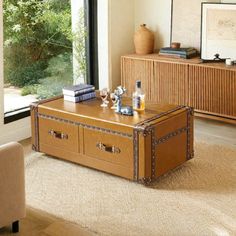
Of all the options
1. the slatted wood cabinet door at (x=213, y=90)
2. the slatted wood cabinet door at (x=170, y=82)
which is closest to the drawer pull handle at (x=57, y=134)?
the slatted wood cabinet door at (x=170, y=82)

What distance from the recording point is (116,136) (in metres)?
3.93

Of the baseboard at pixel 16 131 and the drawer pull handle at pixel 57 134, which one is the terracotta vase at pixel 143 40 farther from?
the drawer pull handle at pixel 57 134

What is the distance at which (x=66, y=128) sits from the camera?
424cm

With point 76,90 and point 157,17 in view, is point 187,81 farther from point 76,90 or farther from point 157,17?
point 76,90

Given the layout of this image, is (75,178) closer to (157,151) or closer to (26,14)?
(157,151)

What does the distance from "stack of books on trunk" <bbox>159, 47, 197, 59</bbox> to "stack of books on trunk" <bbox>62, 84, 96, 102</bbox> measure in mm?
1275

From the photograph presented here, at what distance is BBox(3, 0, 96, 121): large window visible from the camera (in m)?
5.00

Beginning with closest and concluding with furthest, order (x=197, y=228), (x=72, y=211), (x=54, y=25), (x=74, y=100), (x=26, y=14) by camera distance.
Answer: (x=197, y=228)
(x=72, y=211)
(x=74, y=100)
(x=26, y=14)
(x=54, y=25)

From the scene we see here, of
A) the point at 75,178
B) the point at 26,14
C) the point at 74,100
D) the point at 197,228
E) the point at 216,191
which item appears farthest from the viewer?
the point at 26,14

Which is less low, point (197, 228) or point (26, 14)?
point (26, 14)

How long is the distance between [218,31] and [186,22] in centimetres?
41

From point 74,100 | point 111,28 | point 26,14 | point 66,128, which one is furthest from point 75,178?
point 111,28

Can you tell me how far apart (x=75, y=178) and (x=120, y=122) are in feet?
1.77

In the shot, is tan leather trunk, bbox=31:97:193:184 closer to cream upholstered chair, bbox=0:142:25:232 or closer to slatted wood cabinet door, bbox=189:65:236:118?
cream upholstered chair, bbox=0:142:25:232
